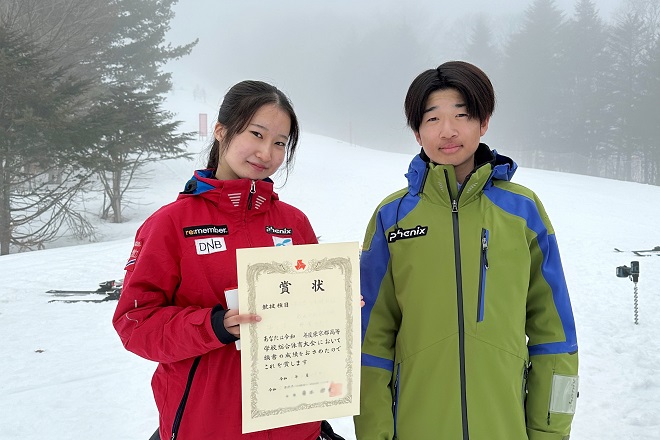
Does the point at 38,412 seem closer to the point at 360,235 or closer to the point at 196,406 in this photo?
the point at 196,406

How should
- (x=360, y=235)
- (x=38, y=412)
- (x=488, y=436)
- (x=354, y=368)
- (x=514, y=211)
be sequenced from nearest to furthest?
(x=354, y=368) → (x=488, y=436) → (x=514, y=211) → (x=38, y=412) → (x=360, y=235)

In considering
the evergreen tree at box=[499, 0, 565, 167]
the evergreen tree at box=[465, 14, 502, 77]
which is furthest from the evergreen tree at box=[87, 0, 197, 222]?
the evergreen tree at box=[465, 14, 502, 77]

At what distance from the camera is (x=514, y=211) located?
5.36 feet

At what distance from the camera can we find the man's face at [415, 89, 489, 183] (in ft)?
5.52

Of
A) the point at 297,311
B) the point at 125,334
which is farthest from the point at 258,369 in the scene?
the point at 125,334

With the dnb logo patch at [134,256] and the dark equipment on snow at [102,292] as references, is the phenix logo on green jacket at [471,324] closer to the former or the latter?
the dnb logo patch at [134,256]

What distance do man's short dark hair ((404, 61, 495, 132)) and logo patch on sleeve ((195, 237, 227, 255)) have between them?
0.91 m

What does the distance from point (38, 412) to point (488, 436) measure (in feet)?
12.2

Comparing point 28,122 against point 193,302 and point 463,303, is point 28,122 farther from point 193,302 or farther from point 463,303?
point 463,303

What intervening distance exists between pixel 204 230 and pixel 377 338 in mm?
760

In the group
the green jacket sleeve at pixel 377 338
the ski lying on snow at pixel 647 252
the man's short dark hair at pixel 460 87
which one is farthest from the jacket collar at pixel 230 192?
the ski lying on snow at pixel 647 252

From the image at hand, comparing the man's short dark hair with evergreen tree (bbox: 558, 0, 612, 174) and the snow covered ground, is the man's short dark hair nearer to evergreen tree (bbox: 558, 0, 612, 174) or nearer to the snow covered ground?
the snow covered ground

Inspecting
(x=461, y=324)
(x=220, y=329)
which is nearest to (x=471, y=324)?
(x=461, y=324)

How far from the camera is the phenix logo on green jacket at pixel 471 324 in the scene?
1.54 m
